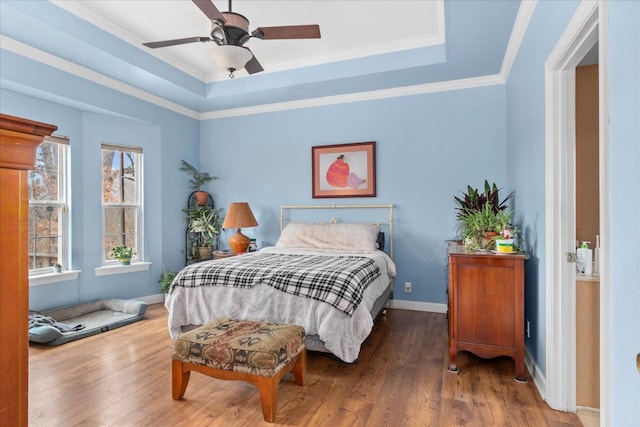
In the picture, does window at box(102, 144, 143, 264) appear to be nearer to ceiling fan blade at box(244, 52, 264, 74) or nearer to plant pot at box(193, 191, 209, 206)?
plant pot at box(193, 191, 209, 206)

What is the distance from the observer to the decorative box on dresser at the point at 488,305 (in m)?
2.46

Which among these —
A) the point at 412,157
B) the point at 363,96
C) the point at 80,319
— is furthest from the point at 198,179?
the point at 412,157

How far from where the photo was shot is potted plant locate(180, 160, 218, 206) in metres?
5.15

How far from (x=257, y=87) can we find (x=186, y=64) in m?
0.85

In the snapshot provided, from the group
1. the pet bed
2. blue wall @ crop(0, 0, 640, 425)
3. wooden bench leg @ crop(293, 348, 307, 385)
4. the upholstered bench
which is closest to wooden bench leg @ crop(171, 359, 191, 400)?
the upholstered bench

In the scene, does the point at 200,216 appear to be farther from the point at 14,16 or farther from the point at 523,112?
the point at 523,112

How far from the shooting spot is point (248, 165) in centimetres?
515

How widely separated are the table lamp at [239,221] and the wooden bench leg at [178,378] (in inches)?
94.4

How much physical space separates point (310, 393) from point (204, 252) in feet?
10.4

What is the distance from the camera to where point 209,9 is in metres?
2.24

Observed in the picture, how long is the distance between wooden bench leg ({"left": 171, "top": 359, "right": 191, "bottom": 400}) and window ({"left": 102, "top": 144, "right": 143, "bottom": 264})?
8.94 ft

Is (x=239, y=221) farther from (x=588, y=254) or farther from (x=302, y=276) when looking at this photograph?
(x=588, y=254)

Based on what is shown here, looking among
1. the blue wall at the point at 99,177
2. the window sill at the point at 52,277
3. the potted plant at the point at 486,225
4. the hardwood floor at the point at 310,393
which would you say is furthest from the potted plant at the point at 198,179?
the potted plant at the point at 486,225

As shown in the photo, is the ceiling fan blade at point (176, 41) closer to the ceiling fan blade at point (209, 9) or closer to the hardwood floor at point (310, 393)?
the ceiling fan blade at point (209, 9)
